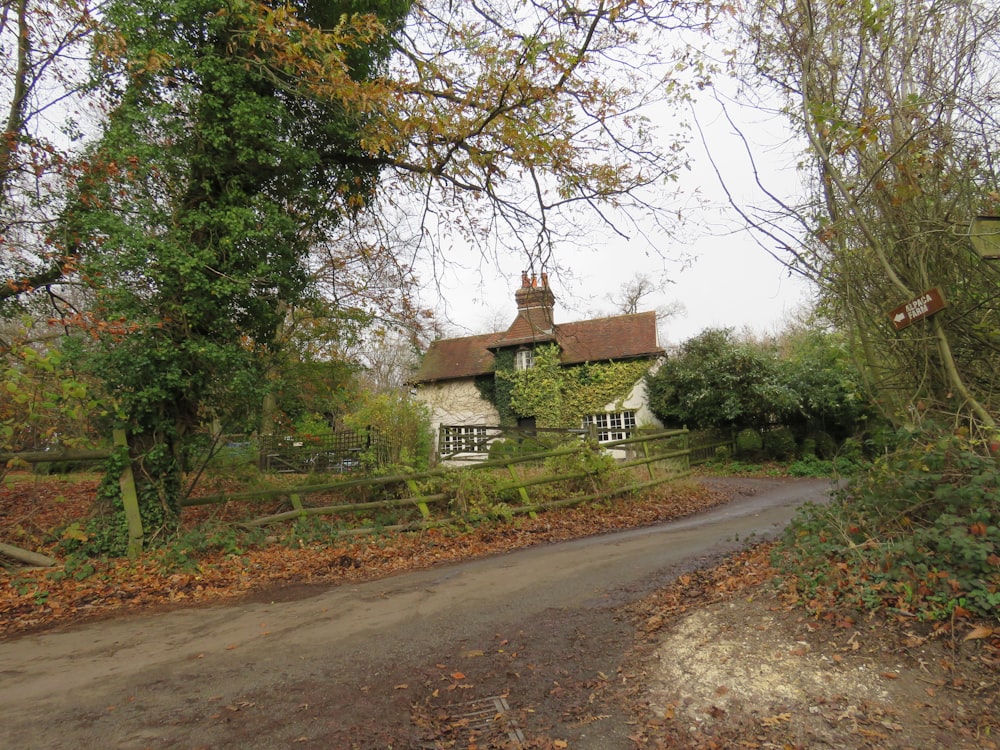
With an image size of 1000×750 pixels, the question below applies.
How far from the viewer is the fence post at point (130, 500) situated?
8344mm

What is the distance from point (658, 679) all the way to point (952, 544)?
2118mm

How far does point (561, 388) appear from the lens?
2497cm

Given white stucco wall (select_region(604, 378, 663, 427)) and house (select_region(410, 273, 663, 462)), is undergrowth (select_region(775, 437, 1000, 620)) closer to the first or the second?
house (select_region(410, 273, 663, 462))

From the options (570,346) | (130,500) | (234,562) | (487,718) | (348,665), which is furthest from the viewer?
(570,346)

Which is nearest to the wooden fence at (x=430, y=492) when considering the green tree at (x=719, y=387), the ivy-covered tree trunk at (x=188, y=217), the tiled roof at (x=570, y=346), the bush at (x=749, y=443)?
the ivy-covered tree trunk at (x=188, y=217)

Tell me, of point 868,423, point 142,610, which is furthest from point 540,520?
point 868,423

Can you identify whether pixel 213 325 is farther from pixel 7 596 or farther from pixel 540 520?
pixel 540 520

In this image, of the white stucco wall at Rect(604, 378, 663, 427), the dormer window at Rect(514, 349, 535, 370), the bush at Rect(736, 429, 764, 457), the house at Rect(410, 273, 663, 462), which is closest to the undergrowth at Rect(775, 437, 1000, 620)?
the bush at Rect(736, 429, 764, 457)

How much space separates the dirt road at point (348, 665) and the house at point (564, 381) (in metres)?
17.1

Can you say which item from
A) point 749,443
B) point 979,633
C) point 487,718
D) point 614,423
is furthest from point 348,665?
point 614,423

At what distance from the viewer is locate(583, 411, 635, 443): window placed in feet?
79.3

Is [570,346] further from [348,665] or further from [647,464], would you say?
[348,665]

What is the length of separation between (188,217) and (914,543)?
30.3ft

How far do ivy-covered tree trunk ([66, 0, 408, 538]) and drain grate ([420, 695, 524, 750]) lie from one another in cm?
620
